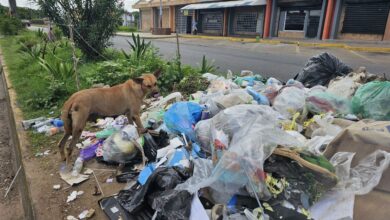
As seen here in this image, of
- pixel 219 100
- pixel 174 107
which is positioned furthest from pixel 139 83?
pixel 219 100

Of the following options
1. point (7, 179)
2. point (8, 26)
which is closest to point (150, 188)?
point (7, 179)

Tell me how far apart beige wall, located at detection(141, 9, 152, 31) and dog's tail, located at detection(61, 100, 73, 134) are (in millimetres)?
34046

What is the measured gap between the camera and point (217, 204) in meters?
2.03

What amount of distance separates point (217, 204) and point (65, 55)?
8.63 meters

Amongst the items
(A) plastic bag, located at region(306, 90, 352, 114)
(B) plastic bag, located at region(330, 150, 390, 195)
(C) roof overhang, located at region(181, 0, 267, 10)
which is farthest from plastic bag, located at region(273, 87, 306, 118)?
(C) roof overhang, located at region(181, 0, 267, 10)

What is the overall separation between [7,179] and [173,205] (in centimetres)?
257

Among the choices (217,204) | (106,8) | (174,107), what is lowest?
(217,204)

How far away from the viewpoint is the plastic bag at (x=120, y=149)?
2.98 metres

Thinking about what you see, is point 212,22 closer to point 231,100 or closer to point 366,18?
point 366,18

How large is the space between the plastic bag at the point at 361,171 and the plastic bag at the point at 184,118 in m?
1.54

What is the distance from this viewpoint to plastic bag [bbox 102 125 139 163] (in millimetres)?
2979

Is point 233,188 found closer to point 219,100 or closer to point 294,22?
point 219,100

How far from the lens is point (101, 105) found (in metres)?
3.15

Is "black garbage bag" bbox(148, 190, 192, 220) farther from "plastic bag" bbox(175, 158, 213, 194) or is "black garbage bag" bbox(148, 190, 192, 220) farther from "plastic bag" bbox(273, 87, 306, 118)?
"plastic bag" bbox(273, 87, 306, 118)
